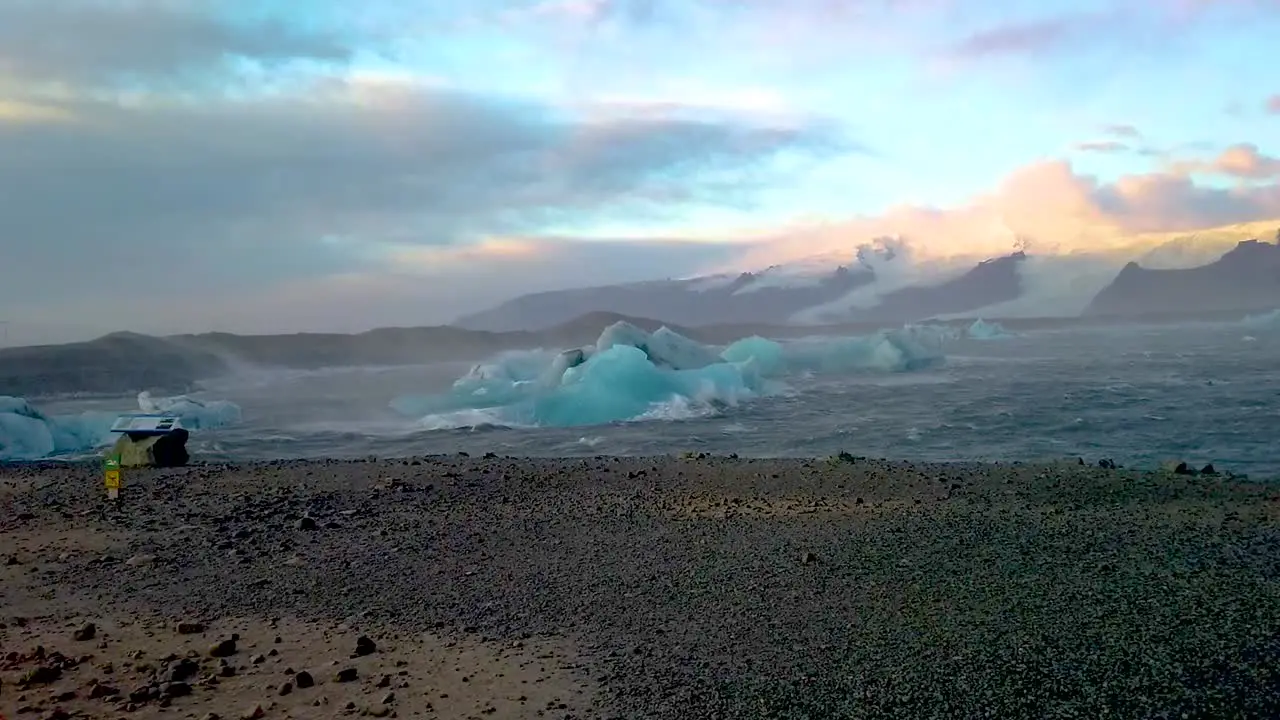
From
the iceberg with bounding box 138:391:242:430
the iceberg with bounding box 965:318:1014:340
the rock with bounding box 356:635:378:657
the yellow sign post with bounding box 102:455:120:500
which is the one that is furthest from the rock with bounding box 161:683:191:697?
the iceberg with bounding box 965:318:1014:340

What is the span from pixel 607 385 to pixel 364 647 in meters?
16.8

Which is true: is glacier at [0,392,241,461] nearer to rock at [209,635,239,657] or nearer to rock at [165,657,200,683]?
rock at [209,635,239,657]

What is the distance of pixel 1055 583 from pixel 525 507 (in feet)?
17.0

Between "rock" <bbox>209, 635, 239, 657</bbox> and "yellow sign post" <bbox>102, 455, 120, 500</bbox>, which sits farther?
"yellow sign post" <bbox>102, 455, 120, 500</bbox>

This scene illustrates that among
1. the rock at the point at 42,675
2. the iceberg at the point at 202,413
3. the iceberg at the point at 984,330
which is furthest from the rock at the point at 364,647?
the iceberg at the point at 984,330

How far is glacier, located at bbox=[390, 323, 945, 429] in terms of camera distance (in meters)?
21.6

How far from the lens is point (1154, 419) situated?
61.2 feet

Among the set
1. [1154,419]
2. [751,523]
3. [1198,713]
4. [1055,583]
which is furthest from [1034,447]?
[1198,713]

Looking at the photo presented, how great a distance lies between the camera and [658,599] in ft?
21.1

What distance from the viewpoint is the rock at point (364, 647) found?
5.43 meters

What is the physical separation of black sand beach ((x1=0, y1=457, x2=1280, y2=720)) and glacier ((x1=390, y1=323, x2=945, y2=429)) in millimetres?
10415

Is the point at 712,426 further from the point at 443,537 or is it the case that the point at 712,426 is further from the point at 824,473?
the point at 443,537

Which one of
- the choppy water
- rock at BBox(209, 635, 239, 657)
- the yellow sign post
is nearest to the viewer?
rock at BBox(209, 635, 239, 657)

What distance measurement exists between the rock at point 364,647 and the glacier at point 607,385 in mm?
15376
